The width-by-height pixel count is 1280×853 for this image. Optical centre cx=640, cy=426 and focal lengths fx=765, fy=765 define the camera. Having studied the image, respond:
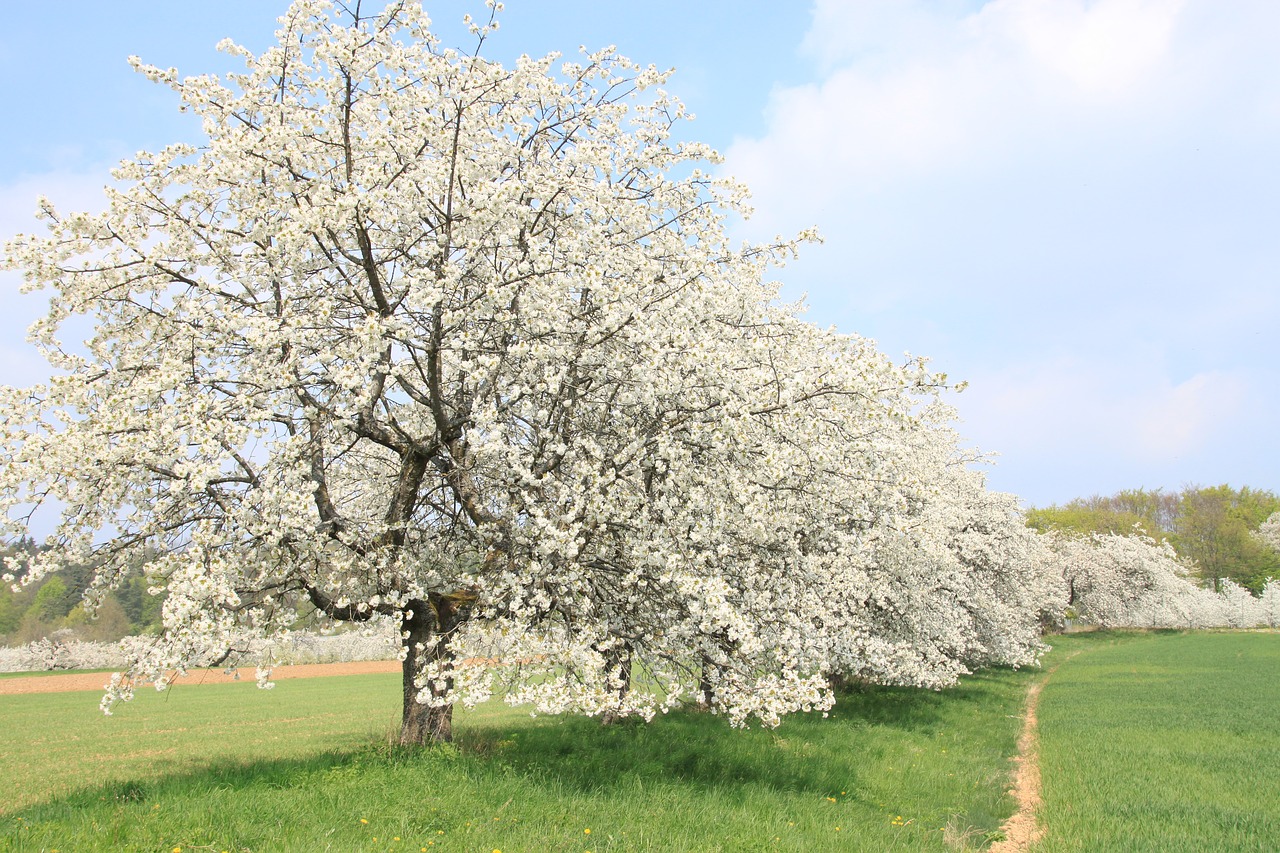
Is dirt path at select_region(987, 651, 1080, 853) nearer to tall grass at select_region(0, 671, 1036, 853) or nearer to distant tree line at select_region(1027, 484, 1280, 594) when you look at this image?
tall grass at select_region(0, 671, 1036, 853)

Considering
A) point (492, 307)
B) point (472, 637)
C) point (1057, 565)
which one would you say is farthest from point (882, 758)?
point (1057, 565)

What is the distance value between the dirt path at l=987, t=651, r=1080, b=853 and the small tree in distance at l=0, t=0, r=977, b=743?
4.51 meters

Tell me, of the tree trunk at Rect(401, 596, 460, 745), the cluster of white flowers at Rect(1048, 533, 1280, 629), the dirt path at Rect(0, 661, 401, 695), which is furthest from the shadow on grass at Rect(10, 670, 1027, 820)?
the cluster of white flowers at Rect(1048, 533, 1280, 629)

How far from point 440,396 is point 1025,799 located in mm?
12401

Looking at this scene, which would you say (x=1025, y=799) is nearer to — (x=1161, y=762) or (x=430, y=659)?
(x=1161, y=762)

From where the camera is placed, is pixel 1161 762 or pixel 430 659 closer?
pixel 430 659

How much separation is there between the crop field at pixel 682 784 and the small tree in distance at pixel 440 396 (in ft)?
4.11

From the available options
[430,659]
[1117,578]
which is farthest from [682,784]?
[1117,578]

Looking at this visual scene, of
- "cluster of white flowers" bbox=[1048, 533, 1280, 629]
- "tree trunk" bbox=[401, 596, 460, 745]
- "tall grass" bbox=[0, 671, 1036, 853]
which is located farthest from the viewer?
"cluster of white flowers" bbox=[1048, 533, 1280, 629]

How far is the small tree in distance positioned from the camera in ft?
28.8

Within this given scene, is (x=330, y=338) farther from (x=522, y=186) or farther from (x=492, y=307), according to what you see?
(x=522, y=186)

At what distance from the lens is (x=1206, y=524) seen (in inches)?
3947

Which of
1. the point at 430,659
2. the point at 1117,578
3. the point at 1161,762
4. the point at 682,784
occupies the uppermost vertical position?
the point at 430,659

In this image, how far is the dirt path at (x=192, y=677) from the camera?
48.7 meters
